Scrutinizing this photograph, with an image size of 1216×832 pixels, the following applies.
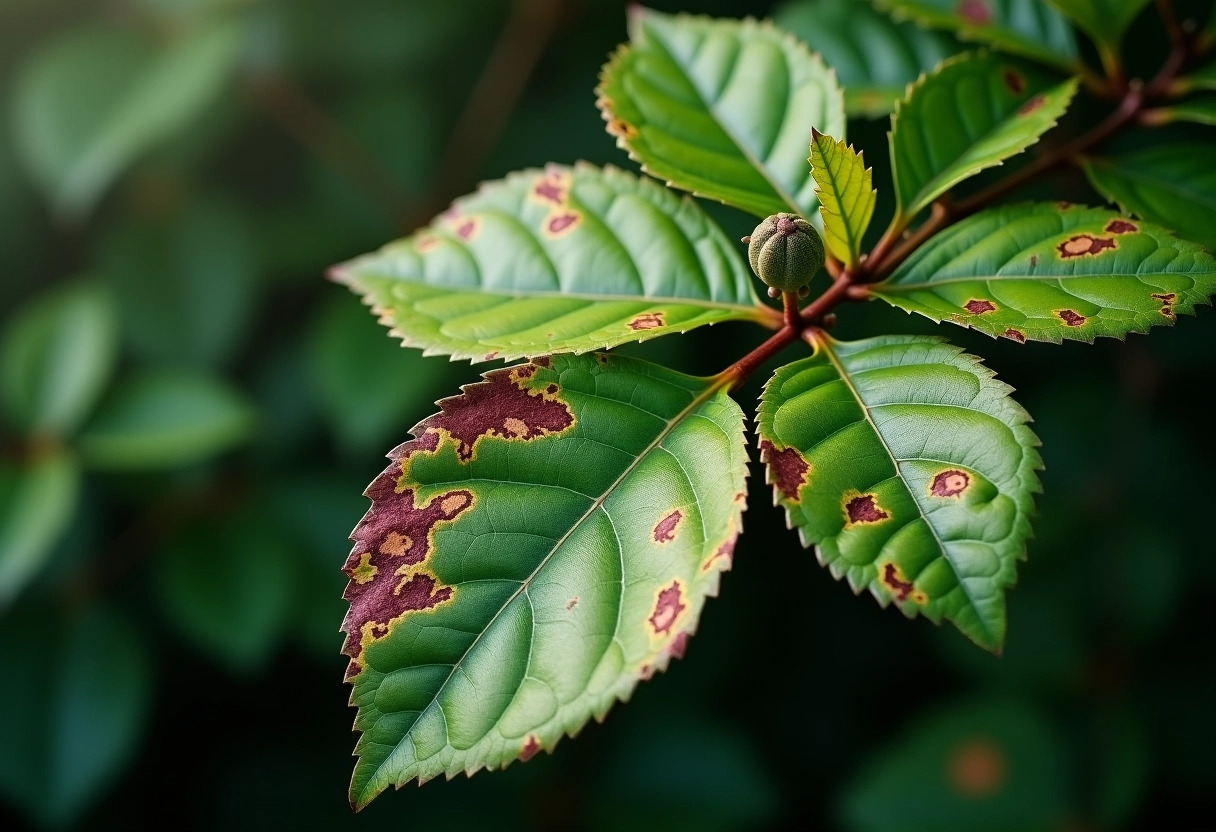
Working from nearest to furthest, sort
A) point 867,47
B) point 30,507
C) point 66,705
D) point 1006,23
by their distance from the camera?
1. point 1006,23
2. point 867,47
3. point 30,507
4. point 66,705

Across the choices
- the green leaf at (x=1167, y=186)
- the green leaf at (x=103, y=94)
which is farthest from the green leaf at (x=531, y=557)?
the green leaf at (x=103, y=94)

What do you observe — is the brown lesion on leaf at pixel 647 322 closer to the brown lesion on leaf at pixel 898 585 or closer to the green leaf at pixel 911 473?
the green leaf at pixel 911 473

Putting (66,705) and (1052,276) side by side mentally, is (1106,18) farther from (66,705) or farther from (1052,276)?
(66,705)

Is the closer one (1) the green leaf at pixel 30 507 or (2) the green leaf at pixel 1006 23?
(2) the green leaf at pixel 1006 23

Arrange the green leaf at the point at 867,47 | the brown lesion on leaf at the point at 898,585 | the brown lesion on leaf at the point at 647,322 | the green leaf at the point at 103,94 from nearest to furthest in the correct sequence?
the brown lesion on leaf at the point at 898,585
the brown lesion on leaf at the point at 647,322
the green leaf at the point at 867,47
the green leaf at the point at 103,94

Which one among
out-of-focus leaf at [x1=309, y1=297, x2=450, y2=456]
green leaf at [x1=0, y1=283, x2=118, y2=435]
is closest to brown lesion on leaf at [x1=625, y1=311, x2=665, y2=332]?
out-of-focus leaf at [x1=309, y1=297, x2=450, y2=456]

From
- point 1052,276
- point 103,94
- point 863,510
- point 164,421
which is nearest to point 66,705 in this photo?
point 164,421
